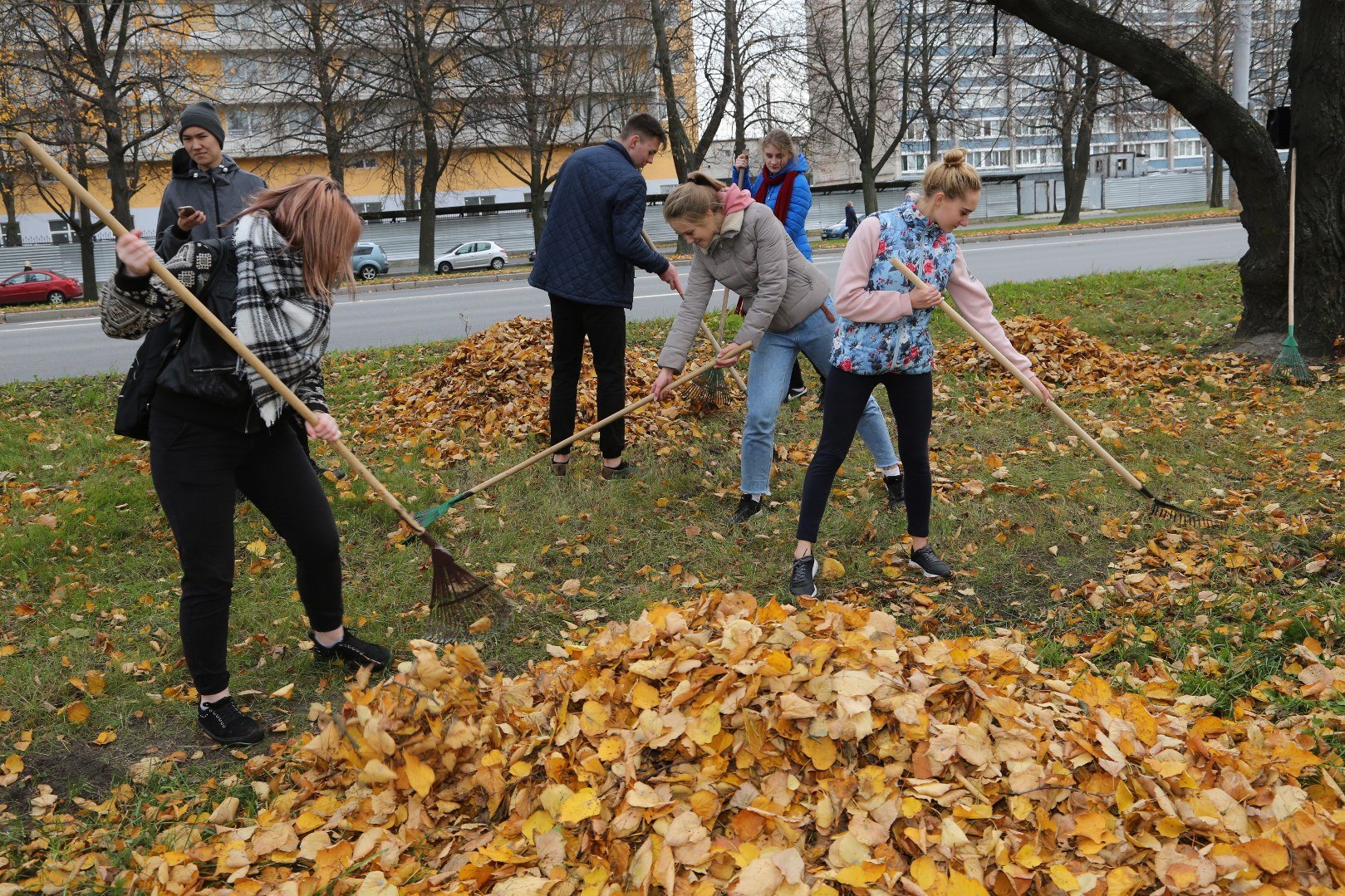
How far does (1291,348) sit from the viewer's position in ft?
22.7

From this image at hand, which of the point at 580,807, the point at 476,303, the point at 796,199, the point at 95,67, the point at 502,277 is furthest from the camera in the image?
the point at 502,277

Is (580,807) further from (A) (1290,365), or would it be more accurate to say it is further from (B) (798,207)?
(A) (1290,365)

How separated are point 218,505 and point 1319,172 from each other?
24.9 ft

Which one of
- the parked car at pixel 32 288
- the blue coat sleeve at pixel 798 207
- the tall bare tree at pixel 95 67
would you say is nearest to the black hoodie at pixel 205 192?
the blue coat sleeve at pixel 798 207

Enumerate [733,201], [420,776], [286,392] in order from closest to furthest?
1. [420,776]
2. [286,392]
3. [733,201]

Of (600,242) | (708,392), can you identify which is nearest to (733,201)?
(600,242)

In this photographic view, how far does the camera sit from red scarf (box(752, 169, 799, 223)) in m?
6.50

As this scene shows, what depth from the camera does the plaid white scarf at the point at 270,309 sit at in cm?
295

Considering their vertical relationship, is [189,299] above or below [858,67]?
below

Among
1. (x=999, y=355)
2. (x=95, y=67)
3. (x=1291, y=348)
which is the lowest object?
(x=1291, y=348)

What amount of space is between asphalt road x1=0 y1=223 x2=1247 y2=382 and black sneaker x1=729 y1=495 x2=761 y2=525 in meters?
5.24

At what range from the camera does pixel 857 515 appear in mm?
4941

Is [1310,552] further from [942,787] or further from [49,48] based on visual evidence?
[49,48]

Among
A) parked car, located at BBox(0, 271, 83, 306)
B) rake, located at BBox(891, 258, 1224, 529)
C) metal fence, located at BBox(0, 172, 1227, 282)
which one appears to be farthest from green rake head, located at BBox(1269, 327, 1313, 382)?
parked car, located at BBox(0, 271, 83, 306)
